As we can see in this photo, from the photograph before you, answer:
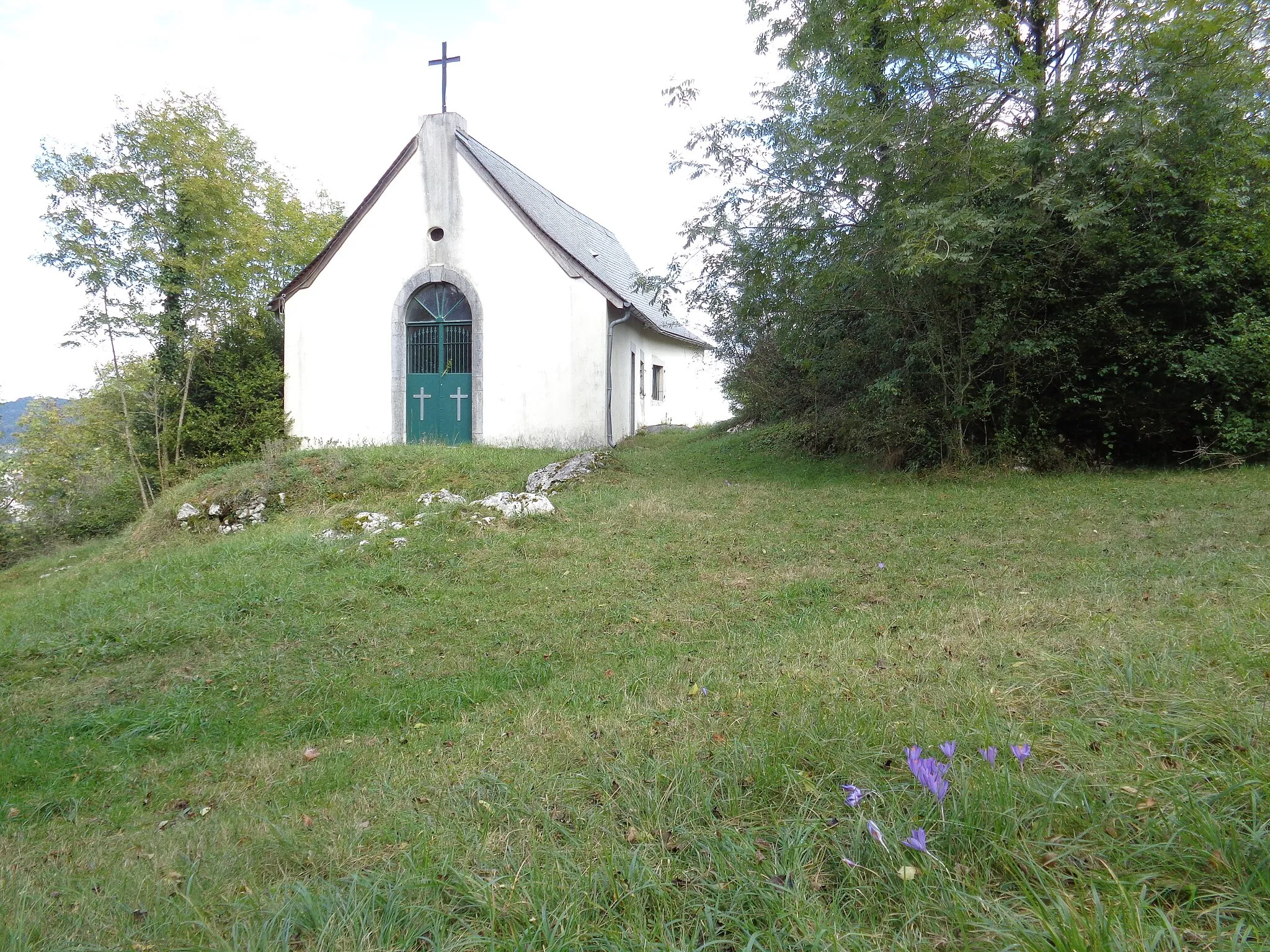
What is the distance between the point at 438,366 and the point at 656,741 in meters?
14.4

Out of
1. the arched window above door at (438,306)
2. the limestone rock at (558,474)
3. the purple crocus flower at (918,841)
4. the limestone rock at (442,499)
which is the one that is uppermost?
the arched window above door at (438,306)

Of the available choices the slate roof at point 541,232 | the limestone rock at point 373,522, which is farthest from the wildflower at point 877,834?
the slate roof at point 541,232

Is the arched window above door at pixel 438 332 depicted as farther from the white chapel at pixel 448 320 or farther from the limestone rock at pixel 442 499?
the limestone rock at pixel 442 499

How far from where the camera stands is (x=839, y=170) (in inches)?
437

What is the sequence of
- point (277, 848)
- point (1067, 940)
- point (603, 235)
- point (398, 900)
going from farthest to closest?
point (603, 235) → point (277, 848) → point (398, 900) → point (1067, 940)

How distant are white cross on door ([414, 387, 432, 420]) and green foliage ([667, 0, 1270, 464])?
697 centimetres

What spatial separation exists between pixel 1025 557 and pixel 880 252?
5.80m

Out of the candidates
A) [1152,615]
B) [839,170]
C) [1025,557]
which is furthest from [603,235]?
[1152,615]

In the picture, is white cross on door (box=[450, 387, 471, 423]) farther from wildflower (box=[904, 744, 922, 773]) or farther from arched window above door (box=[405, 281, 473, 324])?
wildflower (box=[904, 744, 922, 773])

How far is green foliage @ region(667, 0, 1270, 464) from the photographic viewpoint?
975cm

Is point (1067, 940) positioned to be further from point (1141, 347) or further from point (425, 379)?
point (425, 379)

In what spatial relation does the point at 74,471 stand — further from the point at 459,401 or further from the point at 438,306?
the point at 459,401

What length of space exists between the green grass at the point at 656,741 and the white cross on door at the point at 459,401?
7614 mm

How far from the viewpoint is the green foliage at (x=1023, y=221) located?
9.75 m
